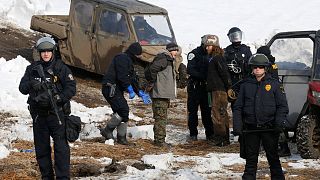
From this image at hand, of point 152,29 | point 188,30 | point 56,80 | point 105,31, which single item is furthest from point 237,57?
point 188,30

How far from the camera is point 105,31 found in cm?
1614

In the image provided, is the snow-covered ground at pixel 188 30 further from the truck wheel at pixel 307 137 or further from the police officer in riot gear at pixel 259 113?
the police officer in riot gear at pixel 259 113

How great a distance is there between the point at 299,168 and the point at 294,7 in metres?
23.2

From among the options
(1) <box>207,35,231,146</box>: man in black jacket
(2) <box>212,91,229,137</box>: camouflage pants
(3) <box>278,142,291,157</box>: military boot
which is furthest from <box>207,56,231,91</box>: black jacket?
(3) <box>278,142,291,157</box>: military boot

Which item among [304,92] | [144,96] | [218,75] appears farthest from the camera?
[144,96]

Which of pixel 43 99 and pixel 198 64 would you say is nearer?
pixel 43 99

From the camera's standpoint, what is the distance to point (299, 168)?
8984 millimetres

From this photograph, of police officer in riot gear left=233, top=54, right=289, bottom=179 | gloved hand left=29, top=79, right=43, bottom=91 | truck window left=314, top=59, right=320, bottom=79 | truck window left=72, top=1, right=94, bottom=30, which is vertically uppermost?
Answer: truck window left=72, top=1, right=94, bottom=30

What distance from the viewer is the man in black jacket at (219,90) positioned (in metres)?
10.9

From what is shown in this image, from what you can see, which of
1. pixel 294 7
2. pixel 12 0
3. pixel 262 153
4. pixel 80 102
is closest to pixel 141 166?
pixel 262 153

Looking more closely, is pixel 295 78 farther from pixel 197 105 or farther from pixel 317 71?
pixel 197 105

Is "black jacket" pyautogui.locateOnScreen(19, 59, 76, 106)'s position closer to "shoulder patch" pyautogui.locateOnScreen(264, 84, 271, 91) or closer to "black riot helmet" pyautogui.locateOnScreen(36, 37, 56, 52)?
"black riot helmet" pyautogui.locateOnScreen(36, 37, 56, 52)

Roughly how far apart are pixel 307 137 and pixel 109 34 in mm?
7542

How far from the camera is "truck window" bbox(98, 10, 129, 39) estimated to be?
15.8m
